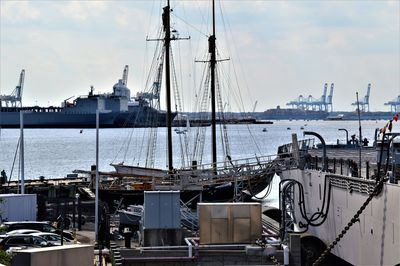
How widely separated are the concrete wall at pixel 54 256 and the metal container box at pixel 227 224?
14917mm

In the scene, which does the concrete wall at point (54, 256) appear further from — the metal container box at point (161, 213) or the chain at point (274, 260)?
the metal container box at point (161, 213)

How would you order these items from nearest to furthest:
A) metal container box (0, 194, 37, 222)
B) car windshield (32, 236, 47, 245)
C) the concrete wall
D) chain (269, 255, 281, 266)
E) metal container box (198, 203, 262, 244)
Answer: the concrete wall, chain (269, 255, 281, 266), metal container box (198, 203, 262, 244), car windshield (32, 236, 47, 245), metal container box (0, 194, 37, 222)

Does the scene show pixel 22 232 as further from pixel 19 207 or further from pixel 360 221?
pixel 360 221

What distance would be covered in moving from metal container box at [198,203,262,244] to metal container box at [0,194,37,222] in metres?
13.1

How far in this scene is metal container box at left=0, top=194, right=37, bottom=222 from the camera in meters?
39.2

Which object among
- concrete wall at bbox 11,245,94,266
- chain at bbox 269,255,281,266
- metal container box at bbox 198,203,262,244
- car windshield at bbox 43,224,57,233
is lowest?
car windshield at bbox 43,224,57,233

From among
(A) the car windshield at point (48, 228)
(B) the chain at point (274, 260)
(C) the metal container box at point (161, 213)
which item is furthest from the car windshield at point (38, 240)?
(B) the chain at point (274, 260)

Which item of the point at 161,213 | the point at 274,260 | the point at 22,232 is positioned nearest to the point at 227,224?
the point at 161,213

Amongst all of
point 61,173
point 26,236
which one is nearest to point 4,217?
point 26,236

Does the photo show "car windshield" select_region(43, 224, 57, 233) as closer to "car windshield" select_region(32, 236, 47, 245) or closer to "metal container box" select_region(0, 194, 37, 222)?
"metal container box" select_region(0, 194, 37, 222)

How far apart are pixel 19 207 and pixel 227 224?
546 inches

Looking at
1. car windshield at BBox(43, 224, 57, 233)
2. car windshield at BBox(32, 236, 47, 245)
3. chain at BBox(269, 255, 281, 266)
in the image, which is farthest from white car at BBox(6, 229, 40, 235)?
chain at BBox(269, 255, 281, 266)

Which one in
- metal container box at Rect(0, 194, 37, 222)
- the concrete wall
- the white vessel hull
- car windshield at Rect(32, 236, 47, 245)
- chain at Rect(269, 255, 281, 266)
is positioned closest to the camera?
the concrete wall

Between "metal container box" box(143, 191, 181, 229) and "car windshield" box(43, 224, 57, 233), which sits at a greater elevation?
"metal container box" box(143, 191, 181, 229)
